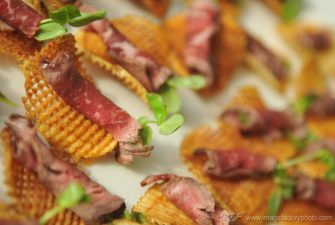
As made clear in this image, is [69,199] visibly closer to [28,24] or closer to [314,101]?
[28,24]

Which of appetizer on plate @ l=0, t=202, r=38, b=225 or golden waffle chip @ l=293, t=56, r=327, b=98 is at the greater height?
appetizer on plate @ l=0, t=202, r=38, b=225

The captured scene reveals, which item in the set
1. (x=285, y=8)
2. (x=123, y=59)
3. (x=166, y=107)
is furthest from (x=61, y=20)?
(x=285, y=8)

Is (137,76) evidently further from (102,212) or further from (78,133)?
(102,212)

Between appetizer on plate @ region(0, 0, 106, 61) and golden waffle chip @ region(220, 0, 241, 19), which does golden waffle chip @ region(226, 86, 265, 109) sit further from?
appetizer on plate @ region(0, 0, 106, 61)

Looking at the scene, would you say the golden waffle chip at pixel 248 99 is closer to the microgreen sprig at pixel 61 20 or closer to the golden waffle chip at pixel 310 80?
the golden waffle chip at pixel 310 80

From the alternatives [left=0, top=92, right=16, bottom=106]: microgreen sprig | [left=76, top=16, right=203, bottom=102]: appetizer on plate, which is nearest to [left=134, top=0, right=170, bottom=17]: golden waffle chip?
[left=76, top=16, right=203, bottom=102]: appetizer on plate

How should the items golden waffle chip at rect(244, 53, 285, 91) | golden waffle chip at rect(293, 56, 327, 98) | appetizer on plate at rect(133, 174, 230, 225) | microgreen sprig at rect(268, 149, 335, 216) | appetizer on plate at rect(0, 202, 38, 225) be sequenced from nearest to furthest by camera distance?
1. appetizer on plate at rect(0, 202, 38, 225)
2. appetizer on plate at rect(133, 174, 230, 225)
3. microgreen sprig at rect(268, 149, 335, 216)
4. golden waffle chip at rect(244, 53, 285, 91)
5. golden waffle chip at rect(293, 56, 327, 98)
